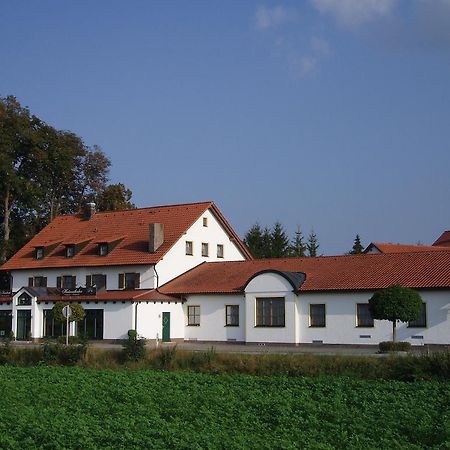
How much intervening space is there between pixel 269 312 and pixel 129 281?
33.7 ft

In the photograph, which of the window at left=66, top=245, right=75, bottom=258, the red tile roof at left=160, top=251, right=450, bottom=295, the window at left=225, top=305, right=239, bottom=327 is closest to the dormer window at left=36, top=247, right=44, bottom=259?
the window at left=66, top=245, right=75, bottom=258

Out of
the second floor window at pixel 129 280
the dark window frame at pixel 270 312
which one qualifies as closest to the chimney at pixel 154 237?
the second floor window at pixel 129 280

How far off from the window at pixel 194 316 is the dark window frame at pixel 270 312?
15.0 feet

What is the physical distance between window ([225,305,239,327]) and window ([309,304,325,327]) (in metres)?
4.84

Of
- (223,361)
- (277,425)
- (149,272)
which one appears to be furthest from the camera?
(149,272)

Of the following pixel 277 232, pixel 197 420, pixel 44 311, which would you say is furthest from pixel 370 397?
pixel 277 232

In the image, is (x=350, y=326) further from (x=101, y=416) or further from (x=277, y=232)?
(x=277, y=232)

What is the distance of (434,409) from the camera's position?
51.0 feet

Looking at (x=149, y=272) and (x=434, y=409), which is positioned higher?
(x=149, y=272)

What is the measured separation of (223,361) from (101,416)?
30.7ft

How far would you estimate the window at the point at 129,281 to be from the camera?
149ft

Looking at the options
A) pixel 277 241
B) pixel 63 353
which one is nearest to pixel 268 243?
pixel 277 241

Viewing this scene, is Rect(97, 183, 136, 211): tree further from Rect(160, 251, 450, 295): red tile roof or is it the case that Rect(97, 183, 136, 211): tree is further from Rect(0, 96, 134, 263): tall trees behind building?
Rect(160, 251, 450, 295): red tile roof

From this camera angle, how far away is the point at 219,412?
51.8 ft
